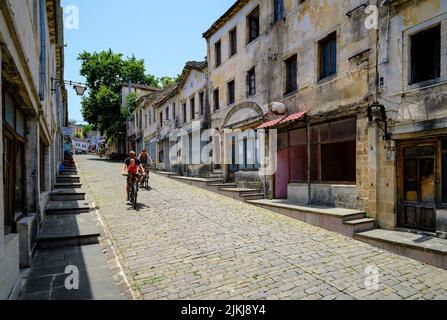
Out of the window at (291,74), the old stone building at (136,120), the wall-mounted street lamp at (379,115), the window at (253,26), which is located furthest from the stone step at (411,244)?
the old stone building at (136,120)

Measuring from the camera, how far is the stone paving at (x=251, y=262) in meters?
4.31

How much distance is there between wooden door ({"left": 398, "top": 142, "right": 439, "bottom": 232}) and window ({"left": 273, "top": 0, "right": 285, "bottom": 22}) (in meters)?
7.82

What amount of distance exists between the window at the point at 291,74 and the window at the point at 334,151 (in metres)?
2.29

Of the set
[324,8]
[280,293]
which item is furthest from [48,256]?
[324,8]

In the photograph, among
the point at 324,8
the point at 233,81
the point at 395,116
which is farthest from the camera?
the point at 233,81

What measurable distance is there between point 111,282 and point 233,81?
13.0 metres

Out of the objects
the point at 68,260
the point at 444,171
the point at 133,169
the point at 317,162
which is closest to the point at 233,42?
the point at 317,162

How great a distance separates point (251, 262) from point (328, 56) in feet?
26.0

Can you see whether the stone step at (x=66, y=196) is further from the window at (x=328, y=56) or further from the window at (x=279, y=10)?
the window at (x=279, y=10)

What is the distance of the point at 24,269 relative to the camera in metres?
4.66

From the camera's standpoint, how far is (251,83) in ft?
46.2

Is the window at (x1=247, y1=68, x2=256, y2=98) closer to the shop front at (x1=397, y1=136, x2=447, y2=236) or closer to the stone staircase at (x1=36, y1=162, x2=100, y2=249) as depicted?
the shop front at (x1=397, y1=136, x2=447, y2=236)

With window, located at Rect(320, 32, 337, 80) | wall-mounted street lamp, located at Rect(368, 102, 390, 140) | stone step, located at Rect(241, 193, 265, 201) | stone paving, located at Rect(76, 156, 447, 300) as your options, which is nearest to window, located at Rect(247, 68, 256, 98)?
window, located at Rect(320, 32, 337, 80)
